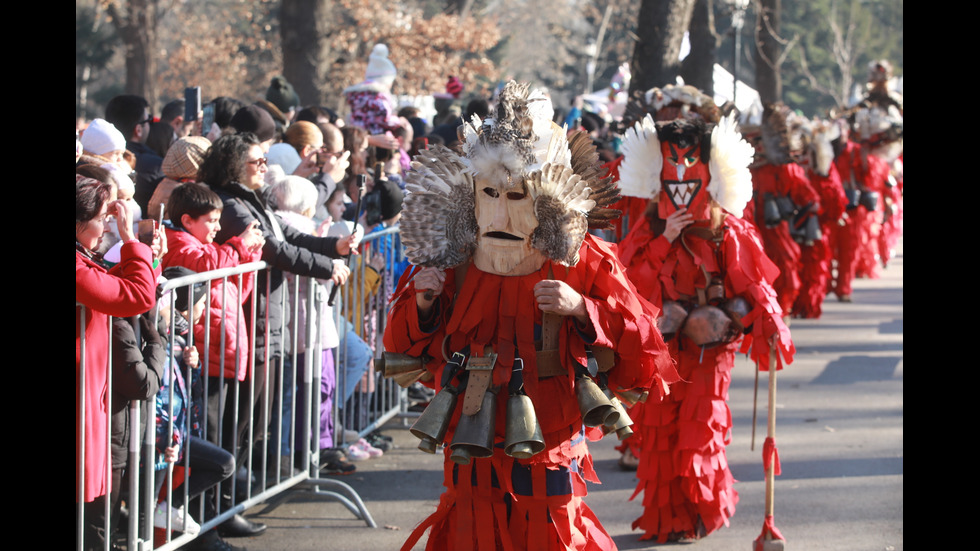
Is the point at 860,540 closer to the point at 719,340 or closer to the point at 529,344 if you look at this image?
the point at 719,340

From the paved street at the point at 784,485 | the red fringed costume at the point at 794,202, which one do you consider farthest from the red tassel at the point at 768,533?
the red fringed costume at the point at 794,202

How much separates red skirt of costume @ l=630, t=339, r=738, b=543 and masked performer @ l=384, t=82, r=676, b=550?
5.06 feet

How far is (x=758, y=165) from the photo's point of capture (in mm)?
10680

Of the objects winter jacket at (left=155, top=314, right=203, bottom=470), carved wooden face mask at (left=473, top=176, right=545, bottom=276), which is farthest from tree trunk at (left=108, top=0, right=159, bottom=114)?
carved wooden face mask at (left=473, top=176, right=545, bottom=276)

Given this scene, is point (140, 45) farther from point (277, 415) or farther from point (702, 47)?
point (277, 415)

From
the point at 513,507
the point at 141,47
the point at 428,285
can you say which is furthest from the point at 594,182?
the point at 141,47

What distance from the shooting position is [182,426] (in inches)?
176

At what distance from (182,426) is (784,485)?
11.6ft

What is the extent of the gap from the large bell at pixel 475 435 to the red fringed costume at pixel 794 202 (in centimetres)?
763

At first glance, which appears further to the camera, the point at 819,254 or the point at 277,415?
the point at 819,254

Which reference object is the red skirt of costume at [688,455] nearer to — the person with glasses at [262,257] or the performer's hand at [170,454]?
the person with glasses at [262,257]

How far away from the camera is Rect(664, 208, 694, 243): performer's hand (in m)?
5.22

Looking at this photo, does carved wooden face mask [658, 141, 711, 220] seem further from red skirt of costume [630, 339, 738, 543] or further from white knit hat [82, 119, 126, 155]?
white knit hat [82, 119, 126, 155]
